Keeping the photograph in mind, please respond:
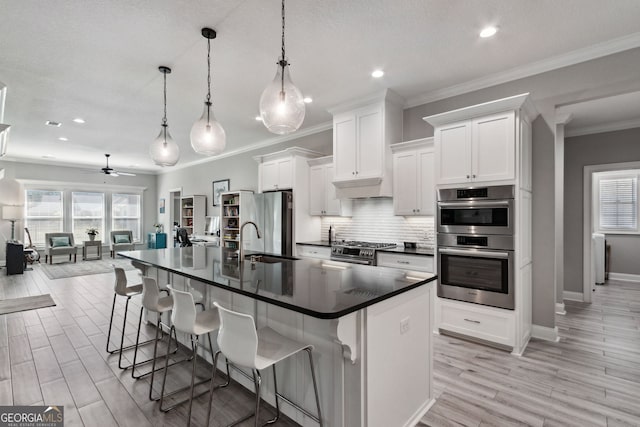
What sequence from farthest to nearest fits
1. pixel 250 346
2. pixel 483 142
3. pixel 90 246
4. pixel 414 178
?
pixel 90 246 < pixel 414 178 < pixel 483 142 < pixel 250 346

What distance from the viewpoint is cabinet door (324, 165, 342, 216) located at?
16.1 ft

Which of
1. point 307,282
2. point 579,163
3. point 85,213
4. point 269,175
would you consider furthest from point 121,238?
point 579,163

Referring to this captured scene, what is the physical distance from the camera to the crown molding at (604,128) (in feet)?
Answer: 15.5

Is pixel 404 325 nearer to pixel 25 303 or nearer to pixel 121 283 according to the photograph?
pixel 121 283

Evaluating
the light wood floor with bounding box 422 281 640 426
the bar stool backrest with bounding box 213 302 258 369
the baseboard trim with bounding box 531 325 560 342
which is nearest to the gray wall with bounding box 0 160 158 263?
the bar stool backrest with bounding box 213 302 258 369

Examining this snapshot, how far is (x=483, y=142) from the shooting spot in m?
3.16

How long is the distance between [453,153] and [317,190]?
235cm

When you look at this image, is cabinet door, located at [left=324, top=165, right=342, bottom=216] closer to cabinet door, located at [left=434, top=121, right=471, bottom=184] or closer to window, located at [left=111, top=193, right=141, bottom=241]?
cabinet door, located at [left=434, top=121, right=471, bottom=184]

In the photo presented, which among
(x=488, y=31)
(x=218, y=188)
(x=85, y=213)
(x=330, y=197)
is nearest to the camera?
(x=488, y=31)

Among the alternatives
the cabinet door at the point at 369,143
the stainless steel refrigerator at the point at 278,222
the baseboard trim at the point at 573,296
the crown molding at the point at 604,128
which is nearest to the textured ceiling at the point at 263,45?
the cabinet door at the point at 369,143

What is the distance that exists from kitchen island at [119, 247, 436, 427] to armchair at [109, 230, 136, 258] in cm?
899

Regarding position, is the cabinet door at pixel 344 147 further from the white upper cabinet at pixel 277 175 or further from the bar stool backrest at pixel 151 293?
the bar stool backrest at pixel 151 293

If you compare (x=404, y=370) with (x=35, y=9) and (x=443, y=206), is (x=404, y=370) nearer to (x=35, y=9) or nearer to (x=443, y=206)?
(x=443, y=206)

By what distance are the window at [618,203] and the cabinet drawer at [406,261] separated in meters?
5.79
